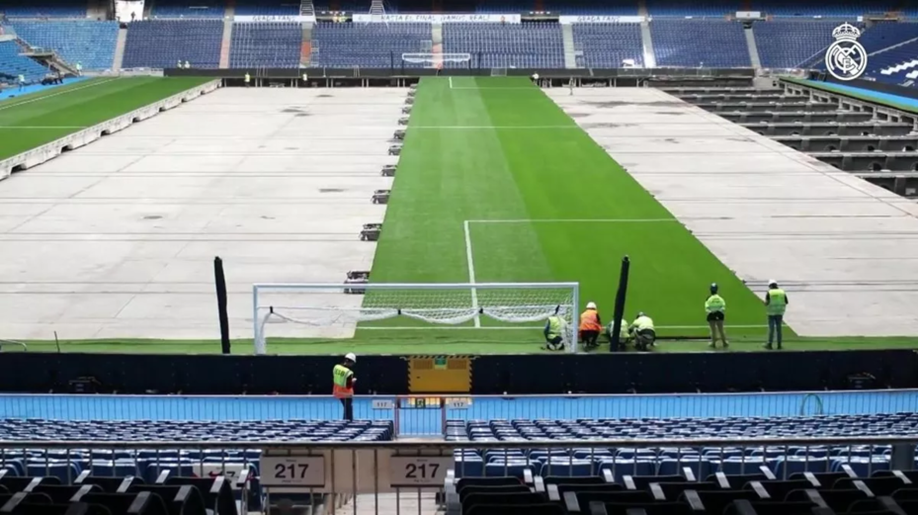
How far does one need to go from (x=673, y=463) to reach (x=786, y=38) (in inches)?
3363

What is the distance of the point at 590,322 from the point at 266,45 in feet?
246

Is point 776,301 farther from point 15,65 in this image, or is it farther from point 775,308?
point 15,65

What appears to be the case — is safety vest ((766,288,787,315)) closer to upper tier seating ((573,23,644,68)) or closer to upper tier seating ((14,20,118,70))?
upper tier seating ((573,23,644,68))

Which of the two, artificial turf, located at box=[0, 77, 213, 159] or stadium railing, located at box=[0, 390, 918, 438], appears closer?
stadium railing, located at box=[0, 390, 918, 438]

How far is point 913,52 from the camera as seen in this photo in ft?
242

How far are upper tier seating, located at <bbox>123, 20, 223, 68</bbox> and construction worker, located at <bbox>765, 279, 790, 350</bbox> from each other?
74.5 meters

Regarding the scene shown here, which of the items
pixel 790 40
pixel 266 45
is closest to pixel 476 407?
pixel 266 45

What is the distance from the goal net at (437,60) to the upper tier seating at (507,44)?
362 millimetres

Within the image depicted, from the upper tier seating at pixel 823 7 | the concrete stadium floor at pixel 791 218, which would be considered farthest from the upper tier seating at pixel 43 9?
the upper tier seating at pixel 823 7

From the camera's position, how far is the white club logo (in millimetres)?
77500

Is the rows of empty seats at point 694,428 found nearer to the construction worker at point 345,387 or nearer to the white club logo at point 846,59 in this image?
the construction worker at point 345,387

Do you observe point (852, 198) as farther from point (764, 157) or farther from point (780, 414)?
point (780, 414)

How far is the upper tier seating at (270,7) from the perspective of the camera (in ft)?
317

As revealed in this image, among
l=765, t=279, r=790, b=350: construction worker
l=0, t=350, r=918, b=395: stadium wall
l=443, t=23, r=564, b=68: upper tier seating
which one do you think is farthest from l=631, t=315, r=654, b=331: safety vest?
l=443, t=23, r=564, b=68: upper tier seating
